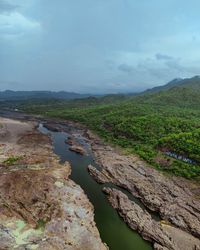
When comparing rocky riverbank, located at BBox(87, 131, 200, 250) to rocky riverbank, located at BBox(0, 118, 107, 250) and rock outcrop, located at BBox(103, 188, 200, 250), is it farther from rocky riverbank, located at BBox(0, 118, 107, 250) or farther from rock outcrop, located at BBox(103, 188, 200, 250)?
Result: rocky riverbank, located at BBox(0, 118, 107, 250)

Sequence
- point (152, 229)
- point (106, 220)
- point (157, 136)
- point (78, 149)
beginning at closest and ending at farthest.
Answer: point (152, 229) < point (106, 220) < point (78, 149) < point (157, 136)

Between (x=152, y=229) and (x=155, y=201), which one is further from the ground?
(x=155, y=201)

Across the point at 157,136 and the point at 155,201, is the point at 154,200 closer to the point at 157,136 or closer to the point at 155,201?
the point at 155,201

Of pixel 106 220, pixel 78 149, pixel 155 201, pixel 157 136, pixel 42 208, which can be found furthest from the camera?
pixel 157 136

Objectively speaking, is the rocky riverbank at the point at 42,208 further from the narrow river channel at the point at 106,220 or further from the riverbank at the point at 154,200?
the riverbank at the point at 154,200

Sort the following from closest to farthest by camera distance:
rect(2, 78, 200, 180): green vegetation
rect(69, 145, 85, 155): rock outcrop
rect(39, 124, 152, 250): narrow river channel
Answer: rect(39, 124, 152, 250): narrow river channel
rect(2, 78, 200, 180): green vegetation
rect(69, 145, 85, 155): rock outcrop

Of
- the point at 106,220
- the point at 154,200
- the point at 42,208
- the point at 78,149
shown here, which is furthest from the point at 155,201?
the point at 78,149

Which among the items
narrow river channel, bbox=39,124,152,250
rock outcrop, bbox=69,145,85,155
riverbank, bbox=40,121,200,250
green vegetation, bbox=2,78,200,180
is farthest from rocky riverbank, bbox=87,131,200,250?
rock outcrop, bbox=69,145,85,155

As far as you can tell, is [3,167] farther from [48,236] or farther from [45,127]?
[45,127]
